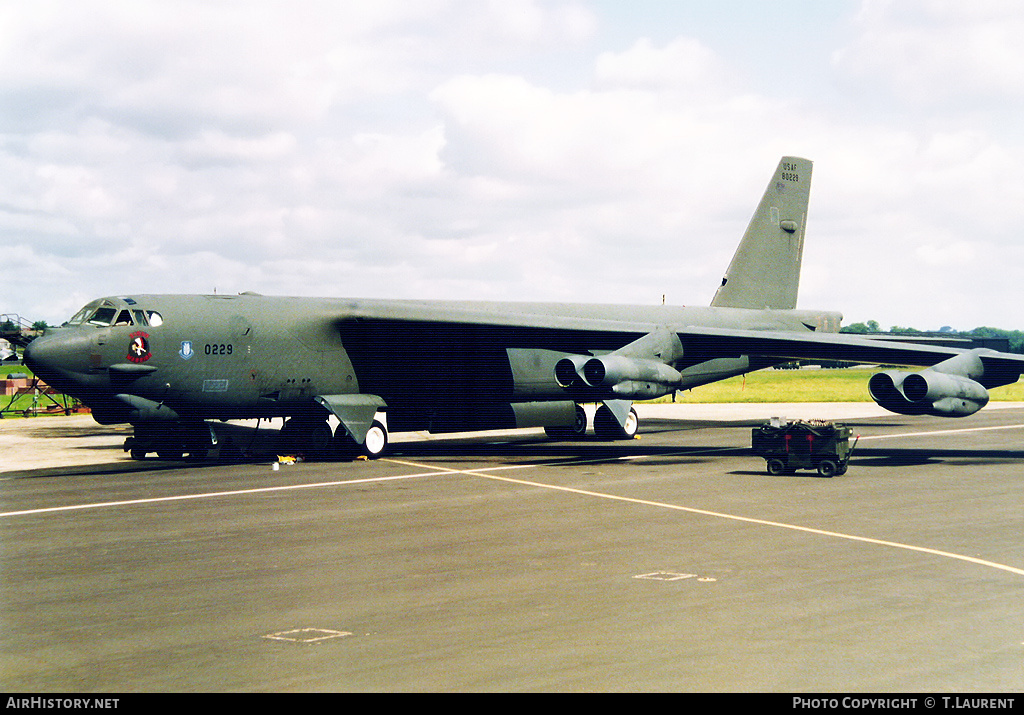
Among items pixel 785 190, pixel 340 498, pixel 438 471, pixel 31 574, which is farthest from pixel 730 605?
pixel 785 190

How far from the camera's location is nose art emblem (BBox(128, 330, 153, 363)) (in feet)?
76.5

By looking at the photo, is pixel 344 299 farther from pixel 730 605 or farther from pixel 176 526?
pixel 730 605

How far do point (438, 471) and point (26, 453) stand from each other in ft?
41.8

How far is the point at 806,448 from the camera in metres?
21.6

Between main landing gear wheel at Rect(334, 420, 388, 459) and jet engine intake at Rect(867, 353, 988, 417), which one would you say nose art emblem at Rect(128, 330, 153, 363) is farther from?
jet engine intake at Rect(867, 353, 988, 417)

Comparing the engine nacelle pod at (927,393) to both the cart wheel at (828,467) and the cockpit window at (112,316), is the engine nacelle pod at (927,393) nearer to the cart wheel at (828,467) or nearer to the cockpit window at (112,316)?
the cart wheel at (828,467)

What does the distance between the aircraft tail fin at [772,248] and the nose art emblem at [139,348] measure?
20.3m

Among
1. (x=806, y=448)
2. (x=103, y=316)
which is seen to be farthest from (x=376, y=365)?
(x=806, y=448)

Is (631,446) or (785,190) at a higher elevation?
(785,190)

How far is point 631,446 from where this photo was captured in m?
29.5

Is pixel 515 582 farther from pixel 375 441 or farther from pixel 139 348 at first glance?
pixel 375 441

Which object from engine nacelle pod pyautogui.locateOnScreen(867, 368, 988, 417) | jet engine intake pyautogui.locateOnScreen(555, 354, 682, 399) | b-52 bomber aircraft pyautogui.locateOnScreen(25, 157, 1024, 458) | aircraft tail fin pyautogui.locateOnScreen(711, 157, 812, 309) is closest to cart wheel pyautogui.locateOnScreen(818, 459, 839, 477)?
engine nacelle pod pyautogui.locateOnScreen(867, 368, 988, 417)

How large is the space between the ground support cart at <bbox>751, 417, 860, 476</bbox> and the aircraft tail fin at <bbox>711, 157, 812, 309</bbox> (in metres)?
14.5

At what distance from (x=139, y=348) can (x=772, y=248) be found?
22.2m
